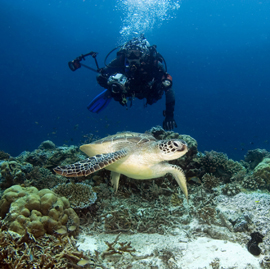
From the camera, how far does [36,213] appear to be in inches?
106

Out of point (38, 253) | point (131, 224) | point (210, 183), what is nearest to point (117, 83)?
point (210, 183)

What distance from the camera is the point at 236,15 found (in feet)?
254

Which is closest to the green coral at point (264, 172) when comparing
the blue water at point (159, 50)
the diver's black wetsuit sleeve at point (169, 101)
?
the diver's black wetsuit sleeve at point (169, 101)

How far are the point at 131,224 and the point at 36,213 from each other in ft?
5.44

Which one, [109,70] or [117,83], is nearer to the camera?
[117,83]

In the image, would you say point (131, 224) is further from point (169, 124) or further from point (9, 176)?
point (169, 124)

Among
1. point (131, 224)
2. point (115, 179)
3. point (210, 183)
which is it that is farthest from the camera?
point (210, 183)

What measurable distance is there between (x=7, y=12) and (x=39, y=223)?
74.1 meters

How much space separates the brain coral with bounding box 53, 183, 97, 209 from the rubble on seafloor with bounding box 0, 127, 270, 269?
0.02 meters

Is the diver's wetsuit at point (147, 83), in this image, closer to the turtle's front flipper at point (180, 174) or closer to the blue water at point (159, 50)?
the turtle's front flipper at point (180, 174)

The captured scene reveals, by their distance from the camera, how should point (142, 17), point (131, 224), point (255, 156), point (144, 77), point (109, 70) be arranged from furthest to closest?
point (142, 17) → point (109, 70) → point (255, 156) → point (144, 77) → point (131, 224)

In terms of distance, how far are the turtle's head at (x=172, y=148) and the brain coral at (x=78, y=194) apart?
181cm

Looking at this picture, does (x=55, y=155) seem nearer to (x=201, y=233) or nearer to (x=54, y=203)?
(x=54, y=203)

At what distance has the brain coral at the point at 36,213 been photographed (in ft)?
8.18
